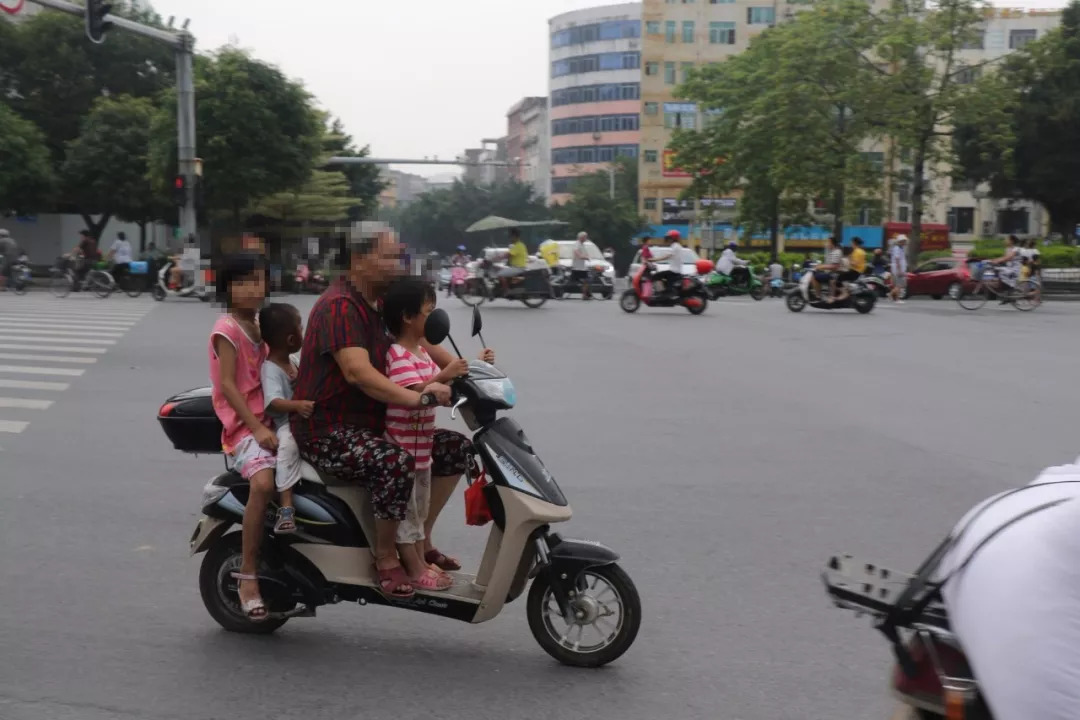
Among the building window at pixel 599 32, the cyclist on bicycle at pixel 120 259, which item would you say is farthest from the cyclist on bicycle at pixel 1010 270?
the building window at pixel 599 32

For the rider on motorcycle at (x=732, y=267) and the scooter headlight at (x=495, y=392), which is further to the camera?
the rider on motorcycle at (x=732, y=267)

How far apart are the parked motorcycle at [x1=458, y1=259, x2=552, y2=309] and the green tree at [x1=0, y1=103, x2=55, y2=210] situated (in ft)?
62.2

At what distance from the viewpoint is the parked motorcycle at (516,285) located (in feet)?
81.7

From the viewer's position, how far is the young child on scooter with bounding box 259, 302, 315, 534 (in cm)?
424

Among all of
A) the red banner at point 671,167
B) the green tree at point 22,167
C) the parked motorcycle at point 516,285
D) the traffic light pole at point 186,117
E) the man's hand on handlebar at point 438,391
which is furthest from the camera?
the red banner at point 671,167

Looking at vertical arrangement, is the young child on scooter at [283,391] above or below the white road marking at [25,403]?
above

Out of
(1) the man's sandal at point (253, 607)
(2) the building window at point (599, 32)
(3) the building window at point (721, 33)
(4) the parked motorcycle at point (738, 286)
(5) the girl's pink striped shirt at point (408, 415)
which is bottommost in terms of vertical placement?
(4) the parked motorcycle at point (738, 286)

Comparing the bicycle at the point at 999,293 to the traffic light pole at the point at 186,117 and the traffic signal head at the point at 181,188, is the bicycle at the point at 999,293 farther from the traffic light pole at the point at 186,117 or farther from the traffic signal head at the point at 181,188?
the traffic signal head at the point at 181,188

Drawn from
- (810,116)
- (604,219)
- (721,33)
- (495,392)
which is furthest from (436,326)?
(721,33)

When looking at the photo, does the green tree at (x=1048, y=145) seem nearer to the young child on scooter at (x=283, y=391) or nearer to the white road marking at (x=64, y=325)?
the white road marking at (x=64, y=325)

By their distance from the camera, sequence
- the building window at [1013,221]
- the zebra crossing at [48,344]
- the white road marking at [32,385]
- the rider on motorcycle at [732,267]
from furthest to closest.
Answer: the building window at [1013,221], the rider on motorcycle at [732,267], the white road marking at [32,385], the zebra crossing at [48,344]

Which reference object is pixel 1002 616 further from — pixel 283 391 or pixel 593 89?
pixel 593 89

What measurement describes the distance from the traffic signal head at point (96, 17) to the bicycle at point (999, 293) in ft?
59.6

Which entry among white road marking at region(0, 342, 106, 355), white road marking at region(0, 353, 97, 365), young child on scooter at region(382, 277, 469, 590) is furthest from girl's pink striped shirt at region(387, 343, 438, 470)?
white road marking at region(0, 342, 106, 355)
